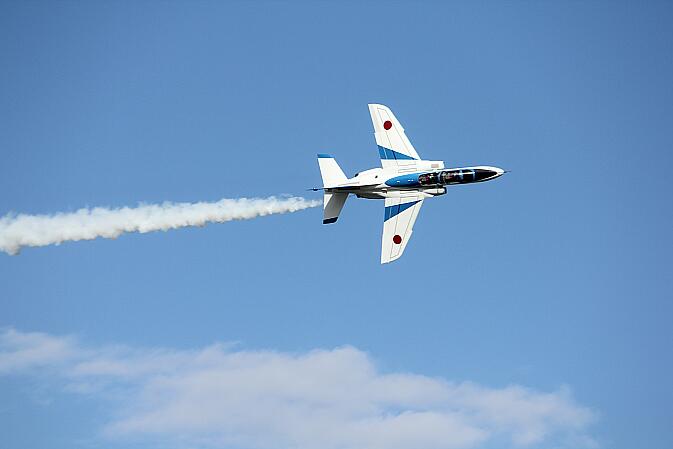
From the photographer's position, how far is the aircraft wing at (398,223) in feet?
201

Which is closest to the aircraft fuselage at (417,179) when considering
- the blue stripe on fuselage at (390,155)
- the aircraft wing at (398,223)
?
the aircraft wing at (398,223)

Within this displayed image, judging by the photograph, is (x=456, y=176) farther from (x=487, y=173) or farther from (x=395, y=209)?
(x=395, y=209)

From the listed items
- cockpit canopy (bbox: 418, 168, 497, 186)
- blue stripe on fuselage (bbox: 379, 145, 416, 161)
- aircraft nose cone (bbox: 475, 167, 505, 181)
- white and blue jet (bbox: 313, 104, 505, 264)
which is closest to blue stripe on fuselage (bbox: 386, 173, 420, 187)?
white and blue jet (bbox: 313, 104, 505, 264)

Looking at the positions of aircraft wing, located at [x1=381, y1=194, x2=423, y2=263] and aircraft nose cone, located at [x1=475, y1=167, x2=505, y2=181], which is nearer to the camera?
aircraft nose cone, located at [x1=475, y1=167, x2=505, y2=181]

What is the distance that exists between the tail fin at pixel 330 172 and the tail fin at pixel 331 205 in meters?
0.77

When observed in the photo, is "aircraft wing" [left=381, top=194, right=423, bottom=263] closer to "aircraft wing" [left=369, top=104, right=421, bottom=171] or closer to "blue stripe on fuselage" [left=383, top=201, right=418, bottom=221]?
"blue stripe on fuselage" [left=383, top=201, right=418, bottom=221]

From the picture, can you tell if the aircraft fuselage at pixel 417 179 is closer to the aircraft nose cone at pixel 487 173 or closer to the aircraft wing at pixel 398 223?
the aircraft nose cone at pixel 487 173

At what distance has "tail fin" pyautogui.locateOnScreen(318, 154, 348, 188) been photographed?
6012 cm

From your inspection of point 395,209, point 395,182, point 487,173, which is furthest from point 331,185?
point 487,173

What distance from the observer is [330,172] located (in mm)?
60562

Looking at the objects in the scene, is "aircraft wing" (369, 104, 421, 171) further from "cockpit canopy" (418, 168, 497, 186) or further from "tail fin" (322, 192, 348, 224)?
"tail fin" (322, 192, 348, 224)

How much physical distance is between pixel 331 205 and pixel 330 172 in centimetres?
250

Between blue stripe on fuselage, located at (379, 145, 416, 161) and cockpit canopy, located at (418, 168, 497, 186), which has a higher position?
blue stripe on fuselage, located at (379, 145, 416, 161)

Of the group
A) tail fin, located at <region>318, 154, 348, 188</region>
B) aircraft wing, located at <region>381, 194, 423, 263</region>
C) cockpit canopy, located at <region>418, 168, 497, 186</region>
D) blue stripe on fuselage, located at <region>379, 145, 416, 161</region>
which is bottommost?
aircraft wing, located at <region>381, 194, 423, 263</region>
